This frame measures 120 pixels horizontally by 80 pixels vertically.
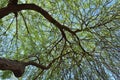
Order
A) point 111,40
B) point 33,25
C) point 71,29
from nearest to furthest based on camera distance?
point 111,40 < point 71,29 < point 33,25

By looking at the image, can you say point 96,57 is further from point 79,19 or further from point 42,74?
point 42,74

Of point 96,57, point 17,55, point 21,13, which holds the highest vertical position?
point 21,13

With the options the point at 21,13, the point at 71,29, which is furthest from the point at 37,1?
the point at 71,29

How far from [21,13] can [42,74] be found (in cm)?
140

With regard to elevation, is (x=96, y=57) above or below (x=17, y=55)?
below

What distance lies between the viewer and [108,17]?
240 inches

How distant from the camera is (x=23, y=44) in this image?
7.24 metres

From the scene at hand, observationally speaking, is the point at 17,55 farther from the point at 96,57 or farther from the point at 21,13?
the point at 96,57

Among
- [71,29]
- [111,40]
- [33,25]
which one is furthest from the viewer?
[33,25]

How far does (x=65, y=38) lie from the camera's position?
6.80 meters

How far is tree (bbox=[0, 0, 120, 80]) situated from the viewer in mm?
6035

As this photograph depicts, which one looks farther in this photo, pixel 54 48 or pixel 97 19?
pixel 54 48

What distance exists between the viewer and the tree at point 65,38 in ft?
19.8

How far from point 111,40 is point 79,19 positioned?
768 mm
